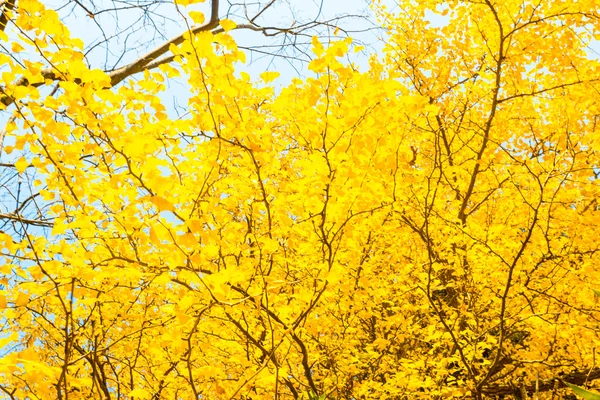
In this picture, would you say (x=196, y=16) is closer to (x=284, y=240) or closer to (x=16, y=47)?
(x=16, y=47)

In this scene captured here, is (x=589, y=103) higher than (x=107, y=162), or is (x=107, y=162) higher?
(x=589, y=103)

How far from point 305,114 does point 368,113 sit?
0.67m

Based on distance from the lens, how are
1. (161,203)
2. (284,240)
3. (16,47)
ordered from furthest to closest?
(284,240), (16,47), (161,203)

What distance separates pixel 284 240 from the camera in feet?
12.5

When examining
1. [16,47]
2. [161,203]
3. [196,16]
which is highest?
[16,47]

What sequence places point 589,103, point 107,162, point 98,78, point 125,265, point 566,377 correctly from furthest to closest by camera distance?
point 589,103 < point 566,377 < point 125,265 < point 107,162 < point 98,78

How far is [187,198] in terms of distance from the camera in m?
2.97

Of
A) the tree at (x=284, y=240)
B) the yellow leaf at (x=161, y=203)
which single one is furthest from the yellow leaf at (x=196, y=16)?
the yellow leaf at (x=161, y=203)

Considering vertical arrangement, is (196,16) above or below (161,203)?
above

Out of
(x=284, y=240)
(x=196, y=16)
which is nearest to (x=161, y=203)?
(x=196, y=16)

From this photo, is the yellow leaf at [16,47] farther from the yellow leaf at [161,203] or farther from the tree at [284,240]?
the yellow leaf at [161,203]

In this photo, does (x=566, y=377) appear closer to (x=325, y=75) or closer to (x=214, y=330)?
(x=214, y=330)

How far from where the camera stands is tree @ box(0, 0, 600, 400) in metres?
2.12

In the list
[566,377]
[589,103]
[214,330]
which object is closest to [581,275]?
[566,377]
